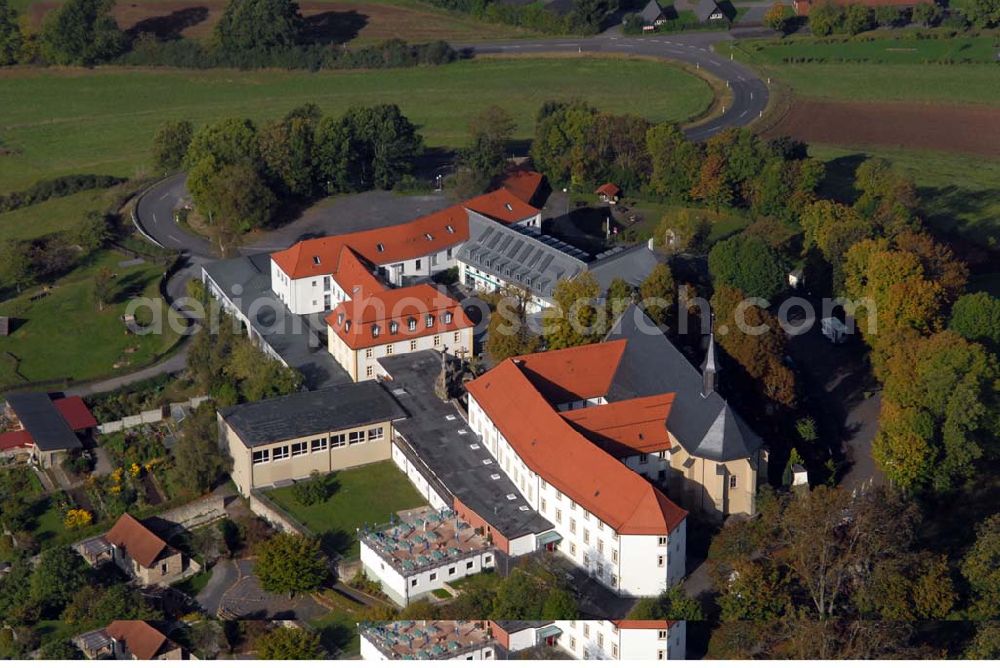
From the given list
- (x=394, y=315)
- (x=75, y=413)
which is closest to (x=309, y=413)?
(x=394, y=315)

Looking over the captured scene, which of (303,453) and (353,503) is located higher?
(303,453)

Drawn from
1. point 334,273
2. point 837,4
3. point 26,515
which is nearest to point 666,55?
point 837,4

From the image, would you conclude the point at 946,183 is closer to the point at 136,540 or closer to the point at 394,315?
the point at 394,315

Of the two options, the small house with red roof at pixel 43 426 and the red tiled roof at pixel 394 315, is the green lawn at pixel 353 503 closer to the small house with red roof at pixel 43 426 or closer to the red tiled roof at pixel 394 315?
the red tiled roof at pixel 394 315

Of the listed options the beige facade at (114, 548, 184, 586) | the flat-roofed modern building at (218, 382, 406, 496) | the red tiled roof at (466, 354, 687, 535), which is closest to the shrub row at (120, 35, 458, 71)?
the flat-roofed modern building at (218, 382, 406, 496)

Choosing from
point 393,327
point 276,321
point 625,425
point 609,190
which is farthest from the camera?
point 609,190

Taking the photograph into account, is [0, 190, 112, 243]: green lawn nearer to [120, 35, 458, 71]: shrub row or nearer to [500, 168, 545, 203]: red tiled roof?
[500, 168, 545, 203]: red tiled roof
